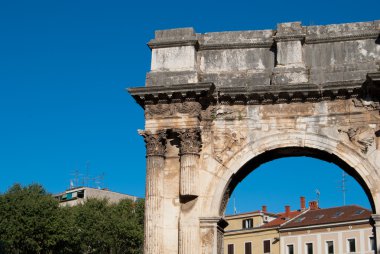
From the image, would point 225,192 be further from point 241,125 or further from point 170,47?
point 170,47

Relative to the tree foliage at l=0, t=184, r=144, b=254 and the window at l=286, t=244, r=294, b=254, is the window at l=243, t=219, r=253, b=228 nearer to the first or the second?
the window at l=286, t=244, r=294, b=254

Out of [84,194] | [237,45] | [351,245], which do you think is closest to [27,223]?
[351,245]

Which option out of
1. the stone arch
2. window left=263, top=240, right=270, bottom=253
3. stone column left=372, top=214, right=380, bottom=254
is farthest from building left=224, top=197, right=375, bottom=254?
stone column left=372, top=214, right=380, bottom=254

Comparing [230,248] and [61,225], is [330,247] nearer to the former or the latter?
[230,248]

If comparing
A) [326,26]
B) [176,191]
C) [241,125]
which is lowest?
[176,191]

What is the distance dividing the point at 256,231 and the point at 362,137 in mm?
32332

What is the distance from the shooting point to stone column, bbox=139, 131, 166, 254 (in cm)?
1595

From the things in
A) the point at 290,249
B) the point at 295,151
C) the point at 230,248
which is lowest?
the point at 295,151

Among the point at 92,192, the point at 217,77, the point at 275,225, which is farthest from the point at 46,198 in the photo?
the point at 92,192

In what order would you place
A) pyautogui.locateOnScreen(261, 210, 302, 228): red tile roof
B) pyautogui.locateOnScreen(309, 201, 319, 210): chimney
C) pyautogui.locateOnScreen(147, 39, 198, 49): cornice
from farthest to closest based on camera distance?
pyautogui.locateOnScreen(309, 201, 319, 210): chimney < pyautogui.locateOnScreen(261, 210, 302, 228): red tile roof < pyautogui.locateOnScreen(147, 39, 198, 49): cornice

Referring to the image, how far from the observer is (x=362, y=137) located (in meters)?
16.0

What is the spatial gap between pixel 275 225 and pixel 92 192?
1815 centimetres

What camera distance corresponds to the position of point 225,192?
16.6m

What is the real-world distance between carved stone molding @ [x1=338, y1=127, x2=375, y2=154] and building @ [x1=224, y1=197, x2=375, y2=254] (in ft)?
77.9
